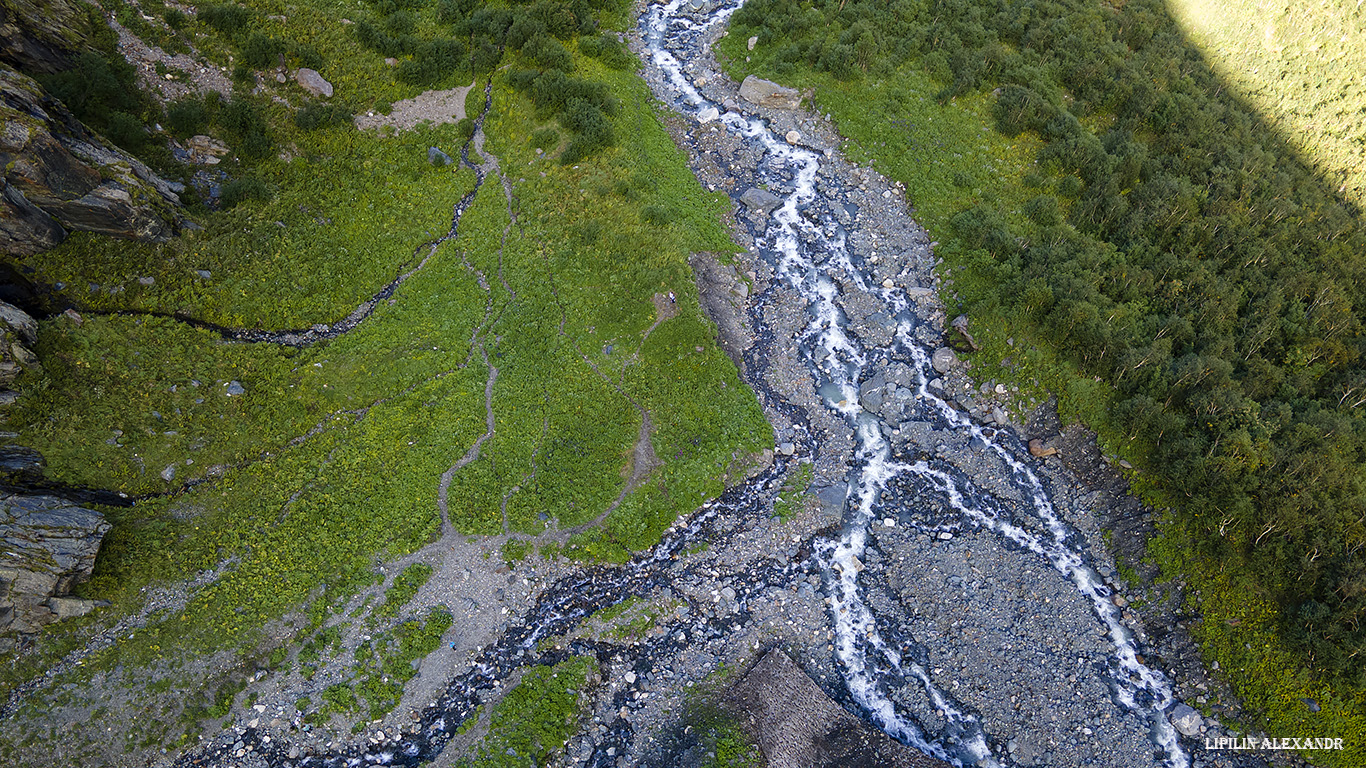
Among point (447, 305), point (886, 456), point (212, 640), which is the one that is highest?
point (886, 456)

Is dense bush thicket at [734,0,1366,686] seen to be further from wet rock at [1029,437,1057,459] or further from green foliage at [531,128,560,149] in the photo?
green foliage at [531,128,560,149]

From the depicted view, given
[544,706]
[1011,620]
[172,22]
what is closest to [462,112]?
[172,22]

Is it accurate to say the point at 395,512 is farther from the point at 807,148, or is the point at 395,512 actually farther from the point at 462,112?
the point at 807,148

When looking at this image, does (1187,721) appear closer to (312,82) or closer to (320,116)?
(320,116)

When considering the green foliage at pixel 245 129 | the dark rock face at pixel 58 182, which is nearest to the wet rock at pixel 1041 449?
the dark rock face at pixel 58 182

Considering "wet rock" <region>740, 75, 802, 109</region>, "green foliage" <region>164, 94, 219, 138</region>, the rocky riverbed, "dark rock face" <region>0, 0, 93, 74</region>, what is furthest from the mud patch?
the rocky riverbed

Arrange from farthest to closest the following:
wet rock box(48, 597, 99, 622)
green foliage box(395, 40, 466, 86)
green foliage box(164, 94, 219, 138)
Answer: green foliage box(395, 40, 466, 86) < green foliage box(164, 94, 219, 138) < wet rock box(48, 597, 99, 622)

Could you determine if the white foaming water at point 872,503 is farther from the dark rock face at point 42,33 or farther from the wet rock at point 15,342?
the dark rock face at point 42,33
